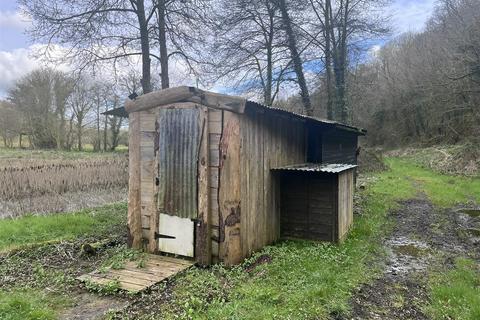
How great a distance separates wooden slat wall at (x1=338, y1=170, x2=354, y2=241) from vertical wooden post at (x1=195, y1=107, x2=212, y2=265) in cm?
277

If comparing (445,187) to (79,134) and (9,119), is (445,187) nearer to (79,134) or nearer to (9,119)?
(79,134)

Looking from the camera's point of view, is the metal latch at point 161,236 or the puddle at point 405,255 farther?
the metal latch at point 161,236

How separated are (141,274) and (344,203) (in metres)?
4.40

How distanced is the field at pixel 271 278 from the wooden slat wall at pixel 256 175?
305mm

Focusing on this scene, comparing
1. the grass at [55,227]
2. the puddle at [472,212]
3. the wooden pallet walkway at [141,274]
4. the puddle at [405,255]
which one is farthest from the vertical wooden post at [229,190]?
the puddle at [472,212]

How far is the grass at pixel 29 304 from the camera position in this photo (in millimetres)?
3871

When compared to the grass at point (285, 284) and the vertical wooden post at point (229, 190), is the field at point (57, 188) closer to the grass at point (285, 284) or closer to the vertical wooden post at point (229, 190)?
the vertical wooden post at point (229, 190)

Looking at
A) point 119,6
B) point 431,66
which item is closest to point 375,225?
point 119,6

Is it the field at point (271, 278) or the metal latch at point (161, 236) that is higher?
the metal latch at point (161, 236)

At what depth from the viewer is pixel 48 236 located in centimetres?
694

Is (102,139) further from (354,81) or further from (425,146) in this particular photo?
(425,146)

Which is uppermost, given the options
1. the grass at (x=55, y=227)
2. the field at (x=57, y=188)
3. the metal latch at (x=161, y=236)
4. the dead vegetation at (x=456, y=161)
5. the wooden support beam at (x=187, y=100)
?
the wooden support beam at (x=187, y=100)

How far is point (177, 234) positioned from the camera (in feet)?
19.5

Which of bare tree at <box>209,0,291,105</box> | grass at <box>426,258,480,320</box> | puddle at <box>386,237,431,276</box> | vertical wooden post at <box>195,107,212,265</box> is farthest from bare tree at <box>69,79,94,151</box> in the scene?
grass at <box>426,258,480,320</box>
